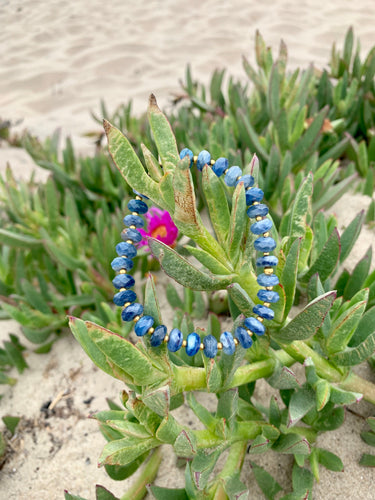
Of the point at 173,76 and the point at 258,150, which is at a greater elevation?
the point at 258,150

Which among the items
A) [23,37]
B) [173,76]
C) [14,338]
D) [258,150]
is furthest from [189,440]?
[23,37]

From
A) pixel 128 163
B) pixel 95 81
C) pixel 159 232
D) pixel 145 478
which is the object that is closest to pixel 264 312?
pixel 128 163

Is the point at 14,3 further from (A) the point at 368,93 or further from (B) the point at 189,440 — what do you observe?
(B) the point at 189,440

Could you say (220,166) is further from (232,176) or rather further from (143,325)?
(143,325)

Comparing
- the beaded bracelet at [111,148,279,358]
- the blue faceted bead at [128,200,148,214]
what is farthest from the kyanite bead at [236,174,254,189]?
the blue faceted bead at [128,200,148,214]

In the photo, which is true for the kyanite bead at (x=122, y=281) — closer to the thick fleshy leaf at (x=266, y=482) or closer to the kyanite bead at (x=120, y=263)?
the kyanite bead at (x=120, y=263)

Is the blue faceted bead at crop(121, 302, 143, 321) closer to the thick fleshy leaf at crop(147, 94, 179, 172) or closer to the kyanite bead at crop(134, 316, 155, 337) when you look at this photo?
the kyanite bead at crop(134, 316, 155, 337)
